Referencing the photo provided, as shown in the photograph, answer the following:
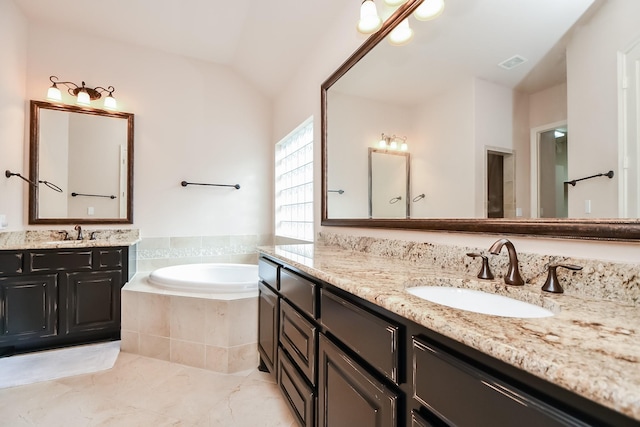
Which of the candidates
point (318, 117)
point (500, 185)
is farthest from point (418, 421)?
point (318, 117)

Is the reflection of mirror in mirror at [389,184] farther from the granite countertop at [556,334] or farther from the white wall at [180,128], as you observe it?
the white wall at [180,128]

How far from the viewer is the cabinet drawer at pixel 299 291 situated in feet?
3.93

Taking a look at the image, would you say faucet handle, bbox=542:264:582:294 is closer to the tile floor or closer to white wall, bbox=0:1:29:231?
the tile floor

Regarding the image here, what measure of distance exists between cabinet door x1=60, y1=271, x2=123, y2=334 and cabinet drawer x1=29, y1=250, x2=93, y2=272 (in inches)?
2.6

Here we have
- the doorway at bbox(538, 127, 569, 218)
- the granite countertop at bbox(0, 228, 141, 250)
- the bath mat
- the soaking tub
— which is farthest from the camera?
the soaking tub

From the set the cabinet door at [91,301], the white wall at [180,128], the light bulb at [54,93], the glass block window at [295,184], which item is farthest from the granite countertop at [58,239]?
the glass block window at [295,184]

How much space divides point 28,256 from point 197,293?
1.35m

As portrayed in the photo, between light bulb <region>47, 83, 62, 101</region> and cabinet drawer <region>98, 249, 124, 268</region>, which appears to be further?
light bulb <region>47, 83, 62, 101</region>

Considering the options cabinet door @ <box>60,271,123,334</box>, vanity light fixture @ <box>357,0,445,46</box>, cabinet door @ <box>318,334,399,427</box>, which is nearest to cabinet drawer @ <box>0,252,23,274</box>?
cabinet door @ <box>60,271,123,334</box>

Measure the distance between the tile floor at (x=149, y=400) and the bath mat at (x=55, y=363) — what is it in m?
0.08

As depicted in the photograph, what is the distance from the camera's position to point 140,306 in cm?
228

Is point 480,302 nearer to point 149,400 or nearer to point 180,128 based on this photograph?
point 149,400

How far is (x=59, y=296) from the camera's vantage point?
2328 mm

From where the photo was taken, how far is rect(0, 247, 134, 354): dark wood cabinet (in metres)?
2.22
